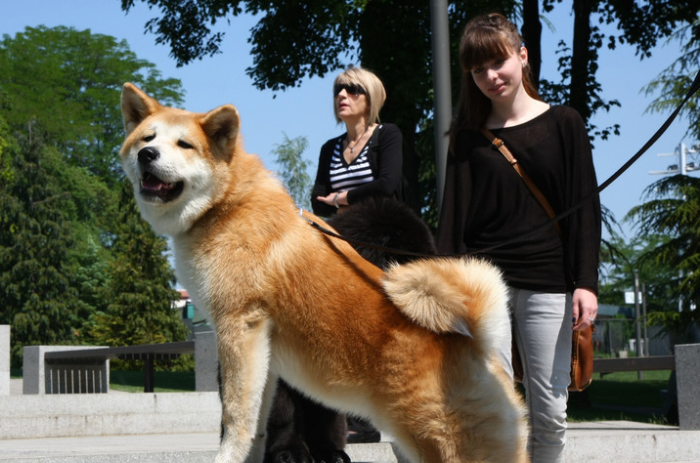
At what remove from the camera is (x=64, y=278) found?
1718 inches

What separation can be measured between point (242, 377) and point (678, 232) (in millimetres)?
21394

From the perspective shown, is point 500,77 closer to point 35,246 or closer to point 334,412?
point 334,412

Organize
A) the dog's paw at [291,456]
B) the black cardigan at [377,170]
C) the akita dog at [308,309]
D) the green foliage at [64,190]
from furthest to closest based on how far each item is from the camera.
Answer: the green foliage at [64,190] → the black cardigan at [377,170] → the dog's paw at [291,456] → the akita dog at [308,309]

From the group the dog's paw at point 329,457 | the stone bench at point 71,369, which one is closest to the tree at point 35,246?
the stone bench at point 71,369

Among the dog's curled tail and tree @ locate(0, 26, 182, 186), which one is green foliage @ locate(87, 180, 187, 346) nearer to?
tree @ locate(0, 26, 182, 186)

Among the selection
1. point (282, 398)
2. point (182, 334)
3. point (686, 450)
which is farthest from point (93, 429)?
point (182, 334)

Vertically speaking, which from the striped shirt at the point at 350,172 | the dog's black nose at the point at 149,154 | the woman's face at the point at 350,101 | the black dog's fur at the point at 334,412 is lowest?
the black dog's fur at the point at 334,412

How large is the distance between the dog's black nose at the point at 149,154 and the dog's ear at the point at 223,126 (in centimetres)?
27

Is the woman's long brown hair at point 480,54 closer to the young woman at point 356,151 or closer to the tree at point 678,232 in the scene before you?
the young woman at point 356,151

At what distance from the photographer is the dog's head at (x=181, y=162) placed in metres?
3.86

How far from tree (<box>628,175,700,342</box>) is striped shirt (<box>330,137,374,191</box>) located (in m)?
18.3

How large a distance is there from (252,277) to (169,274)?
3905 cm

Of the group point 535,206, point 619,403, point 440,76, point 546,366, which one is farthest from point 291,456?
point 619,403

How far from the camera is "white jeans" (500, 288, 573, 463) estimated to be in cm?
391
